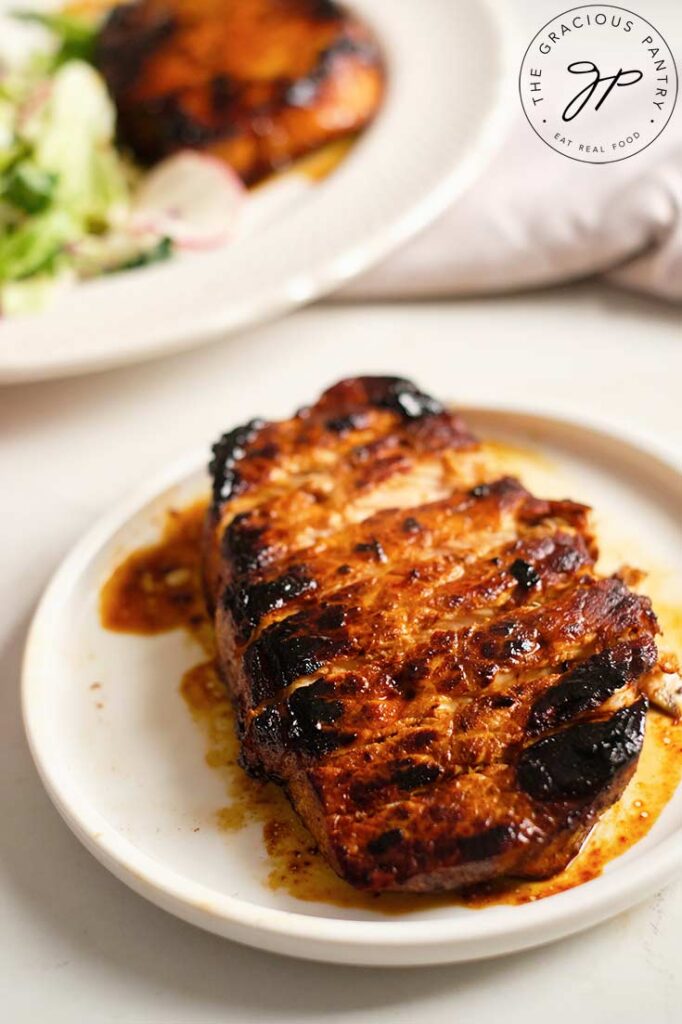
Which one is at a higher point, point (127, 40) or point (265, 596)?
point (127, 40)

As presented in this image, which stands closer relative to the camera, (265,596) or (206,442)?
(265,596)

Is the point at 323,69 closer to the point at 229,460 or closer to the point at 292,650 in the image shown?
the point at 229,460

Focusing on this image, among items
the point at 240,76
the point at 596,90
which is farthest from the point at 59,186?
the point at 596,90

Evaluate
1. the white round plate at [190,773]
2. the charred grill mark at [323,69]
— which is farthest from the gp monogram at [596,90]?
the white round plate at [190,773]

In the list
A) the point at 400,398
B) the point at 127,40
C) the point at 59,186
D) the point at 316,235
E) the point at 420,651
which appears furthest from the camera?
the point at 127,40

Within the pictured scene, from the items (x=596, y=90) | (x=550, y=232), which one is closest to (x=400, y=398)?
(x=550, y=232)

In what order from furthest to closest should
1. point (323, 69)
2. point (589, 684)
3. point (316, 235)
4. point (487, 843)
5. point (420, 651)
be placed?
point (323, 69) → point (316, 235) → point (420, 651) → point (589, 684) → point (487, 843)

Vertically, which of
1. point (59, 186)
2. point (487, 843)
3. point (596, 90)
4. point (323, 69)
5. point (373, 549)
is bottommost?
point (487, 843)
